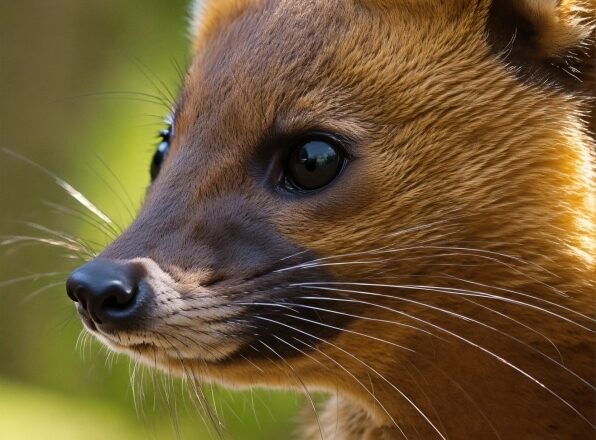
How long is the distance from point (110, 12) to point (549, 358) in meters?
4.46

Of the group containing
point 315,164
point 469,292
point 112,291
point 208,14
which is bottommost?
point 112,291

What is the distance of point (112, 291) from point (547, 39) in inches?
40.5

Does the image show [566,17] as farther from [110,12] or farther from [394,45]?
[110,12]

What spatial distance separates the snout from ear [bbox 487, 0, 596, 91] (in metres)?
0.90

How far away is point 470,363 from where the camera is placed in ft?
7.14

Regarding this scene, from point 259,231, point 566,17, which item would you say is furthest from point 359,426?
point 566,17

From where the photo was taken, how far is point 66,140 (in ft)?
19.0

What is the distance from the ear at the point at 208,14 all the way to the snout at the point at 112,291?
806 mm

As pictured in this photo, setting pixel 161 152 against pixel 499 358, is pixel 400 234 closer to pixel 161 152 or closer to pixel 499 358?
pixel 499 358

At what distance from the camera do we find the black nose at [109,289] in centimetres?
203

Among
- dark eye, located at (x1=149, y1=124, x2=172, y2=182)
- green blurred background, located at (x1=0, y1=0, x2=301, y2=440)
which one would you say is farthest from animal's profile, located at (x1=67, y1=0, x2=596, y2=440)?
green blurred background, located at (x1=0, y1=0, x2=301, y2=440)

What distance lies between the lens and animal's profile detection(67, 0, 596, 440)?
2121 millimetres

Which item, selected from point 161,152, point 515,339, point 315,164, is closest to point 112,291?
point 315,164

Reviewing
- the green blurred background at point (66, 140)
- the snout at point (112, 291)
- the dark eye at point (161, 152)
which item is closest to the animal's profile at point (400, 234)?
the snout at point (112, 291)
